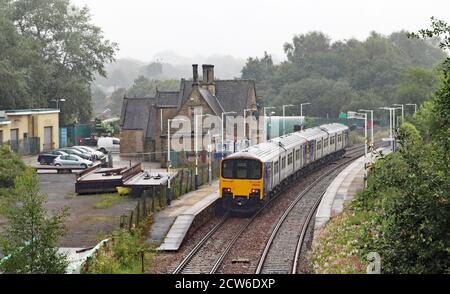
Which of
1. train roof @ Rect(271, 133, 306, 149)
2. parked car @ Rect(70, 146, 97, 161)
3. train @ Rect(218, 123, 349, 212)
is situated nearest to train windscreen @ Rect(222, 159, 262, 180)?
train @ Rect(218, 123, 349, 212)

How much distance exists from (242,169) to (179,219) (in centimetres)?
422

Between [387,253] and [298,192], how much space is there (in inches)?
920

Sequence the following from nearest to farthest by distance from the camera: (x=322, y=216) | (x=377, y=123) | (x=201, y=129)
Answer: (x=322, y=216)
(x=201, y=129)
(x=377, y=123)

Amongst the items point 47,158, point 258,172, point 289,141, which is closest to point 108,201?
point 258,172

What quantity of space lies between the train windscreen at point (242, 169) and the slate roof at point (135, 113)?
29398 mm

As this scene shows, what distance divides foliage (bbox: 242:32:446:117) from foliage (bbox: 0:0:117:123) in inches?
1314

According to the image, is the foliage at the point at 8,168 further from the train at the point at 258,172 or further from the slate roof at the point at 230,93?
the slate roof at the point at 230,93

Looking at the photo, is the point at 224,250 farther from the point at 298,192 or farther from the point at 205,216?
the point at 298,192

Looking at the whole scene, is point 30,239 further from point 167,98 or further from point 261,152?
point 167,98

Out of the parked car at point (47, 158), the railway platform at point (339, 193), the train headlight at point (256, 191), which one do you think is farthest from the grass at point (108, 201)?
the parked car at point (47, 158)

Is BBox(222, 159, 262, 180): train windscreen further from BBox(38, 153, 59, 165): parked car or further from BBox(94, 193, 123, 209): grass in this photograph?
BBox(38, 153, 59, 165): parked car
